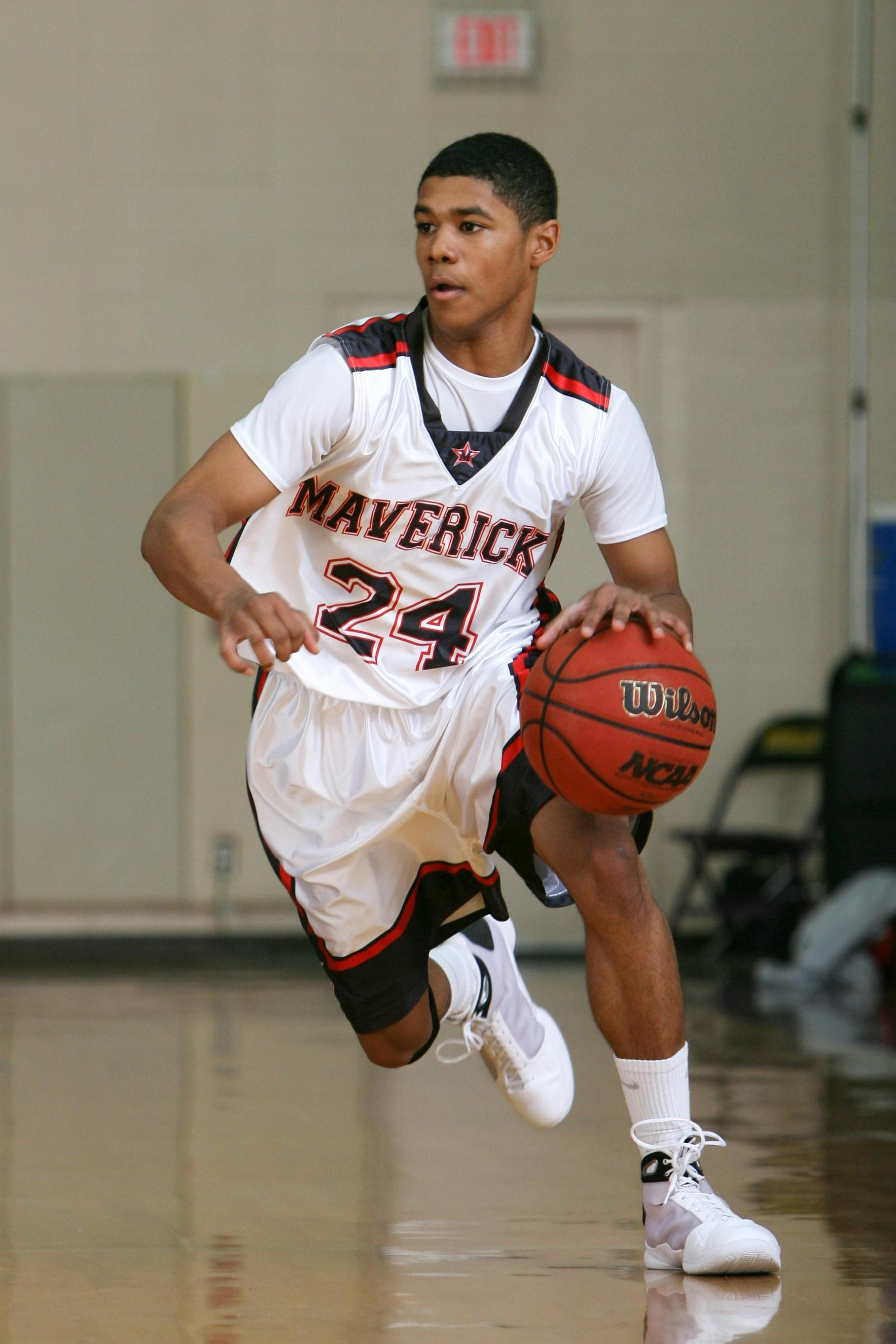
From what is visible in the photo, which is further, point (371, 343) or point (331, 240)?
point (331, 240)

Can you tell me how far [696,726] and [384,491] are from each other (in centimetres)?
63

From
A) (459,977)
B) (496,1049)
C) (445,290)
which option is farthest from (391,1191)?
(445,290)

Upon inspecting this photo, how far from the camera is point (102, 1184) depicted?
318 centimetres

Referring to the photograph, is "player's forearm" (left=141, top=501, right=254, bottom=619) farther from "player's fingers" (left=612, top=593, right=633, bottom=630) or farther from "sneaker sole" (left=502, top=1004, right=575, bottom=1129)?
"sneaker sole" (left=502, top=1004, right=575, bottom=1129)

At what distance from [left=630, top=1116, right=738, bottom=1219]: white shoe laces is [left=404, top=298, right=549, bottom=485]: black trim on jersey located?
3.28 ft

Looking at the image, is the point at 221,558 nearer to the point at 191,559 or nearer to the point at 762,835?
the point at 191,559

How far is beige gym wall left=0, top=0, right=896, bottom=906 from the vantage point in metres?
6.93

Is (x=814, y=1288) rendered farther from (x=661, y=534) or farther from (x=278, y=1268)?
(x=661, y=534)

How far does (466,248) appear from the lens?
103 inches

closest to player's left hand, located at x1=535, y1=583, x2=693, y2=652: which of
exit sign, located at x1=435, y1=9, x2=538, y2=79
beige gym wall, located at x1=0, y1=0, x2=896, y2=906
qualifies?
beige gym wall, located at x1=0, y1=0, x2=896, y2=906

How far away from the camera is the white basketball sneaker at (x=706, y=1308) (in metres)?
2.13

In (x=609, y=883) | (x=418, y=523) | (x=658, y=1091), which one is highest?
(x=418, y=523)

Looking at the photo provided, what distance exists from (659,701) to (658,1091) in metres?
0.57

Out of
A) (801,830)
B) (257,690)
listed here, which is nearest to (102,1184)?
(257,690)
